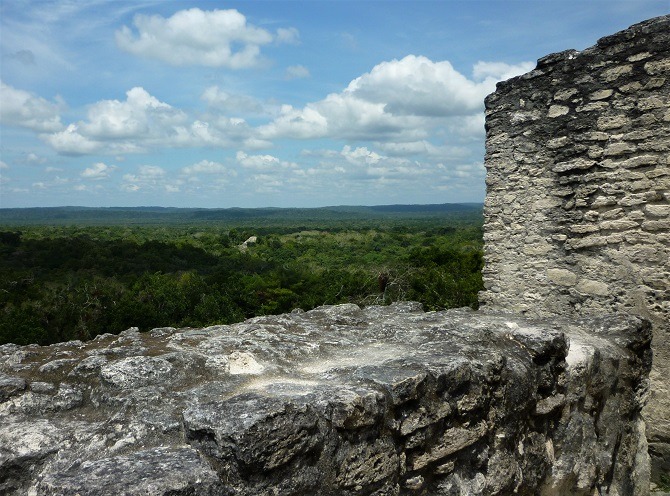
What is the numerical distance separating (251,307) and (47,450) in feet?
49.3

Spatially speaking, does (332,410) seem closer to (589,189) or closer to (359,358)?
(359,358)

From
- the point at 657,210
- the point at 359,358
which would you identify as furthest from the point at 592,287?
the point at 359,358

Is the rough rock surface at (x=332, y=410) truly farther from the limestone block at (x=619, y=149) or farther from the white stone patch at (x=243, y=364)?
the limestone block at (x=619, y=149)

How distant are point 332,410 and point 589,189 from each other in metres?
3.89

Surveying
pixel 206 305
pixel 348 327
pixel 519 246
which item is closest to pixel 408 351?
pixel 348 327

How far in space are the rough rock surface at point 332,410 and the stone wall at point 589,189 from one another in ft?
2.41

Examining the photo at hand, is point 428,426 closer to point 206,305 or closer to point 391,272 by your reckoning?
point 206,305

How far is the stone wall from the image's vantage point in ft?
15.9

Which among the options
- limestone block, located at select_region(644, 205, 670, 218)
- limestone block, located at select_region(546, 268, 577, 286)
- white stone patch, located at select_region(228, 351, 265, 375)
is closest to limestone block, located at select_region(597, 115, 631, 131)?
limestone block, located at select_region(644, 205, 670, 218)

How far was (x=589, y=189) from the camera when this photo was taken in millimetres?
5242

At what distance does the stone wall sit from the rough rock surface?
73 centimetres

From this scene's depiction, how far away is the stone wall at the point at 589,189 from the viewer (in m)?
4.85

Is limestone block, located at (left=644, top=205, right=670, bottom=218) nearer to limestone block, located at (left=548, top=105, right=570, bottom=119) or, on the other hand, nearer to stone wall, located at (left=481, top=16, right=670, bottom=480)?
stone wall, located at (left=481, top=16, right=670, bottom=480)

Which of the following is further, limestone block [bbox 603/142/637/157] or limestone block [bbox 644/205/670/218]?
limestone block [bbox 603/142/637/157]
